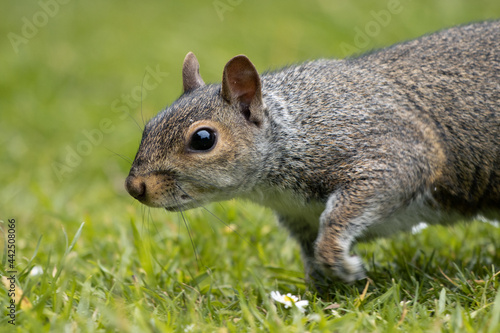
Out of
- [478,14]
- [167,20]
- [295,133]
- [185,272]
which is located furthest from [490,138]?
[167,20]

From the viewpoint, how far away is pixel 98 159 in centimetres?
623

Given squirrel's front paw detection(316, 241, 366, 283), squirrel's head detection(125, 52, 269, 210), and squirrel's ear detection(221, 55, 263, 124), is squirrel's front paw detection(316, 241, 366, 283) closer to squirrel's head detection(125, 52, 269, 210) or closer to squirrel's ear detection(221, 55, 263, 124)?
squirrel's head detection(125, 52, 269, 210)

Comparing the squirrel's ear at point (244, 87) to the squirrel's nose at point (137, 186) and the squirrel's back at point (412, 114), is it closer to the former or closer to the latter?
the squirrel's back at point (412, 114)

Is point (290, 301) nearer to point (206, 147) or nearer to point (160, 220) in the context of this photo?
point (206, 147)

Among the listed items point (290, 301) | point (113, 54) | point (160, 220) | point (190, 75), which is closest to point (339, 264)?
point (290, 301)

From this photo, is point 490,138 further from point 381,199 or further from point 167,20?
point 167,20

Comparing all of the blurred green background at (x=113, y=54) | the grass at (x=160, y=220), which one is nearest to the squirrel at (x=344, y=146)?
the grass at (x=160, y=220)

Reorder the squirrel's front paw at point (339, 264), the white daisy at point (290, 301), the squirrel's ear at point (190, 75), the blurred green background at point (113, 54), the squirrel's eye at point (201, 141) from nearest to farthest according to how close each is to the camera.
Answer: the white daisy at point (290, 301) < the squirrel's front paw at point (339, 264) < the squirrel's eye at point (201, 141) < the squirrel's ear at point (190, 75) < the blurred green background at point (113, 54)

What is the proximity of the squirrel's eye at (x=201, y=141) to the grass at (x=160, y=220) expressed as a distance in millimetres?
662

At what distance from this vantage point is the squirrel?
10.4ft

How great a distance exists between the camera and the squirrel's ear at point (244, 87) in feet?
10.8

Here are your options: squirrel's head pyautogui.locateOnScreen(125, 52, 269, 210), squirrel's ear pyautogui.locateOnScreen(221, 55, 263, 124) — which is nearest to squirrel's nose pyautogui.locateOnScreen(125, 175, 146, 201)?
squirrel's head pyautogui.locateOnScreen(125, 52, 269, 210)

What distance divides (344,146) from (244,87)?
588mm

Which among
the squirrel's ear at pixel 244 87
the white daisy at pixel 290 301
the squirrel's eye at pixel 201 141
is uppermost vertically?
the squirrel's ear at pixel 244 87
